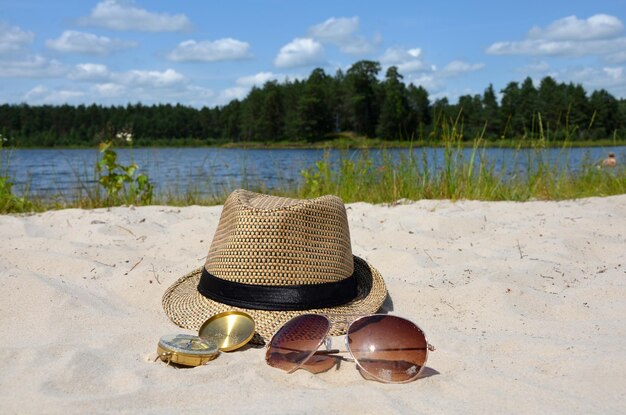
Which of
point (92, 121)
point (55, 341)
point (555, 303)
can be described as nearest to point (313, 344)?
point (55, 341)

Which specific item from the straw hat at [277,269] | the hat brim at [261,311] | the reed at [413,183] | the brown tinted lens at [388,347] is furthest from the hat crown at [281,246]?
the reed at [413,183]

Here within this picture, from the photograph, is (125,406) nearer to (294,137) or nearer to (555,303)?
(555,303)

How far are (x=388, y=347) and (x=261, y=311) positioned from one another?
24.1 inches

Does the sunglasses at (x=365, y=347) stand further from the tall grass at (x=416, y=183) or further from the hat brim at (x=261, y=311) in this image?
the tall grass at (x=416, y=183)

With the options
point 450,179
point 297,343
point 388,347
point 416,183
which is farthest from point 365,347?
point 416,183

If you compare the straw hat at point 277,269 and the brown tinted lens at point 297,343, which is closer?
the brown tinted lens at point 297,343

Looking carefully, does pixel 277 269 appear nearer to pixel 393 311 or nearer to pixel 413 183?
pixel 393 311

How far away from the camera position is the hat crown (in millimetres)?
2602

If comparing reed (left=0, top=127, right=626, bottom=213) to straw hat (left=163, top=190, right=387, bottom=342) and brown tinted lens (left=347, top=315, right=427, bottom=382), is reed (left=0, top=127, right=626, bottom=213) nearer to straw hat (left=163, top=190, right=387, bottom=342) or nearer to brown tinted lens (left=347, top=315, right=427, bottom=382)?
straw hat (left=163, top=190, right=387, bottom=342)

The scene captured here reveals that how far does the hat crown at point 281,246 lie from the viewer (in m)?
2.60

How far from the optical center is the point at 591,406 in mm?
1900

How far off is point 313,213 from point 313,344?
69 centimetres

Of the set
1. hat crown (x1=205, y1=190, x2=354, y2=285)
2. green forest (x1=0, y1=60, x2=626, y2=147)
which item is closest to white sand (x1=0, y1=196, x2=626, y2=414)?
hat crown (x1=205, y1=190, x2=354, y2=285)

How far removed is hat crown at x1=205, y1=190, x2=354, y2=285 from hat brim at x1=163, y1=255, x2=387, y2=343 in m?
0.13
